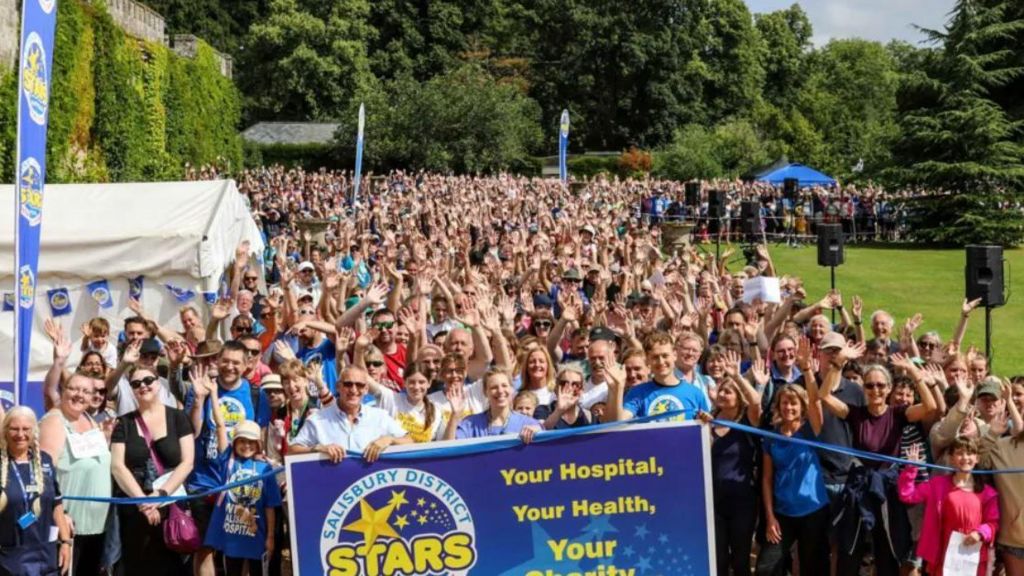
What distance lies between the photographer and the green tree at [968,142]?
33.8m

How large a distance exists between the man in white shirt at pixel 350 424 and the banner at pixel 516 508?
0.36 m

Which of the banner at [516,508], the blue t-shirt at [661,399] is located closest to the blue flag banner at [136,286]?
the banner at [516,508]

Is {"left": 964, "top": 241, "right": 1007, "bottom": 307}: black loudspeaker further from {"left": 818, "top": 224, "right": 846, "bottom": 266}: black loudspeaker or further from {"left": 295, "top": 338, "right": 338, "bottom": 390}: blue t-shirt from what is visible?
{"left": 295, "top": 338, "right": 338, "bottom": 390}: blue t-shirt

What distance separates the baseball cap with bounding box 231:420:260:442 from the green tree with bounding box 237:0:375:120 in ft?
204

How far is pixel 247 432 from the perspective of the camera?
24.2 ft

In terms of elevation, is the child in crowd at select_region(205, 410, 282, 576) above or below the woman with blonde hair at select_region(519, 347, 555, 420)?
below

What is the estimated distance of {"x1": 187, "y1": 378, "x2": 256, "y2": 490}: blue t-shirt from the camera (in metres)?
7.64

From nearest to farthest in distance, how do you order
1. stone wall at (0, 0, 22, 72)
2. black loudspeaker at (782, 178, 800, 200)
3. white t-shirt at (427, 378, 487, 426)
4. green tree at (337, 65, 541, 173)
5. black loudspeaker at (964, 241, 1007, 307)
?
white t-shirt at (427, 378, 487, 426)
black loudspeaker at (964, 241, 1007, 307)
stone wall at (0, 0, 22, 72)
black loudspeaker at (782, 178, 800, 200)
green tree at (337, 65, 541, 173)

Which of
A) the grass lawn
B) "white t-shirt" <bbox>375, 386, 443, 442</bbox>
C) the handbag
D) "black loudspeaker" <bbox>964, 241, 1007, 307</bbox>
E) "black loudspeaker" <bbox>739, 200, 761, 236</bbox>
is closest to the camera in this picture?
the handbag

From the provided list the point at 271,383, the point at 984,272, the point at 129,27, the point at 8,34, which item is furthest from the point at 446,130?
the point at 271,383

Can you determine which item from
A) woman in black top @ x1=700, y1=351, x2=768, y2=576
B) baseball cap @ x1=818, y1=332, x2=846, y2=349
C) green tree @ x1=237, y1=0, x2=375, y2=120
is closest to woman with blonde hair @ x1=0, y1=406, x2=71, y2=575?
woman in black top @ x1=700, y1=351, x2=768, y2=576

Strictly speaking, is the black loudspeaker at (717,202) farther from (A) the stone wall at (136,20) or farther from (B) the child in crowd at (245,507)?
(B) the child in crowd at (245,507)

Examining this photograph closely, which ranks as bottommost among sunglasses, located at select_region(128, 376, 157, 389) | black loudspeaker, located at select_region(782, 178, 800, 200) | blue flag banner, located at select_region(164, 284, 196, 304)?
sunglasses, located at select_region(128, 376, 157, 389)

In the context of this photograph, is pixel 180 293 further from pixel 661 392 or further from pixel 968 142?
pixel 968 142
